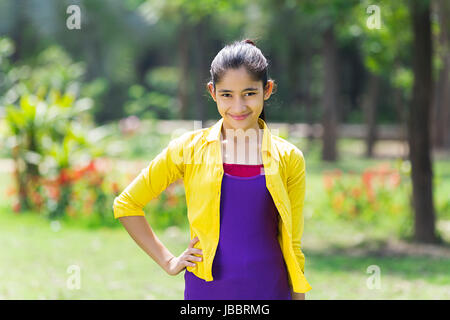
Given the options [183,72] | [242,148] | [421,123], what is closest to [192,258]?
[242,148]

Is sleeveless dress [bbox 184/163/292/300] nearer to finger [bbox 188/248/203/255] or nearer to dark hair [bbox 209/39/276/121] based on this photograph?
finger [bbox 188/248/203/255]

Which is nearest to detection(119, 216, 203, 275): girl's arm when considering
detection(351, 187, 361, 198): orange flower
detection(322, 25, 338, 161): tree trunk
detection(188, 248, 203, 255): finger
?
detection(188, 248, 203, 255): finger

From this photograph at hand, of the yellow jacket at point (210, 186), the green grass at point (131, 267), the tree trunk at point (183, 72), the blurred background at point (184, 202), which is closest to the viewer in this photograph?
the yellow jacket at point (210, 186)

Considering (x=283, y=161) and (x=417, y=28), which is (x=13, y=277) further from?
(x=417, y=28)

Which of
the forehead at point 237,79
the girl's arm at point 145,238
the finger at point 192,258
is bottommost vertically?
the finger at point 192,258

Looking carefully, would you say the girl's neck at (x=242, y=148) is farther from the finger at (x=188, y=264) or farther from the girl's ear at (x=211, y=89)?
the finger at (x=188, y=264)

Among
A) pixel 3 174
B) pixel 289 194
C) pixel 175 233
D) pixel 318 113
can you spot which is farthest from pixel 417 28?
pixel 318 113

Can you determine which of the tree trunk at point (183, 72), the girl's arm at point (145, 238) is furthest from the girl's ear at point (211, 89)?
the tree trunk at point (183, 72)

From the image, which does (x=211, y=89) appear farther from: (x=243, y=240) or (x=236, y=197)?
(x=243, y=240)

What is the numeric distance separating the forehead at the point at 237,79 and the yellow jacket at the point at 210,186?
0.19 m

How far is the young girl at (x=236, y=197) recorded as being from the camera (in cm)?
247

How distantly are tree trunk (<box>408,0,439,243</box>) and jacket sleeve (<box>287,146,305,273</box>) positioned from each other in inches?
218

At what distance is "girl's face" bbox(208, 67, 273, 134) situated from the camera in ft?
8.20

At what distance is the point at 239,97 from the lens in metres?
2.51
